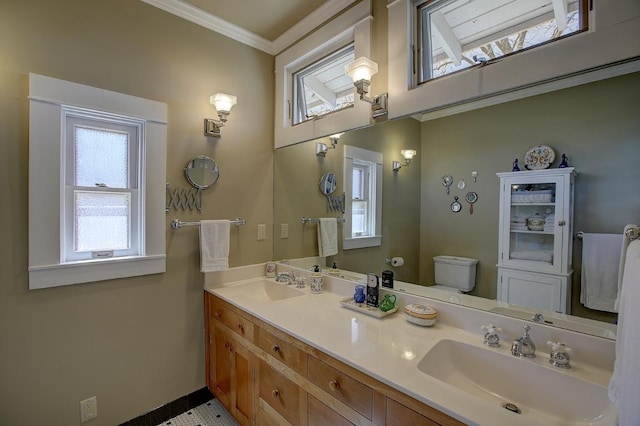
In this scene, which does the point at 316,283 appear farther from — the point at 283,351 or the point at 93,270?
the point at 93,270

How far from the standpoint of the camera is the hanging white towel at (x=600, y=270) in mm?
1039

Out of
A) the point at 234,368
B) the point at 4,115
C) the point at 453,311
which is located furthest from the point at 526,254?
the point at 4,115

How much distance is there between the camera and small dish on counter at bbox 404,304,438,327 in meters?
1.36

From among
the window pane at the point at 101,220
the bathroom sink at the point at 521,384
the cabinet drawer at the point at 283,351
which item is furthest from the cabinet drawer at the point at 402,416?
the window pane at the point at 101,220

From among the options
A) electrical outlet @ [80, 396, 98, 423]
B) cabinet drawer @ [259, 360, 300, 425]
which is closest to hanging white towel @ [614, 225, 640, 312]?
cabinet drawer @ [259, 360, 300, 425]

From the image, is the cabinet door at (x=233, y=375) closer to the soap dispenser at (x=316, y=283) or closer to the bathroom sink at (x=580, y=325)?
the soap dispenser at (x=316, y=283)

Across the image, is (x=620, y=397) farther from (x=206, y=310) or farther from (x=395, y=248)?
(x=206, y=310)

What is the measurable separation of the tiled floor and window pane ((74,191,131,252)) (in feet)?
3.86

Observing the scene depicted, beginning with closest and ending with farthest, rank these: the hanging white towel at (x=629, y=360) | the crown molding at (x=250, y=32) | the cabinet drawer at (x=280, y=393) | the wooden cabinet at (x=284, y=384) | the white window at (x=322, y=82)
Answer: the hanging white towel at (x=629, y=360) → the wooden cabinet at (x=284, y=384) → the cabinet drawer at (x=280, y=393) → the white window at (x=322, y=82) → the crown molding at (x=250, y=32)

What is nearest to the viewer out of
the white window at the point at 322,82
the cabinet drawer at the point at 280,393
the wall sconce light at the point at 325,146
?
the cabinet drawer at the point at 280,393

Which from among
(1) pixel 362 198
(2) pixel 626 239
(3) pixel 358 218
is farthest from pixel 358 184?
(2) pixel 626 239

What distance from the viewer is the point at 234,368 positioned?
1756 millimetres

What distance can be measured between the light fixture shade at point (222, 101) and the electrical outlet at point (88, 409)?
6.23 feet

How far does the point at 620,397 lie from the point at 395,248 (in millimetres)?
1139
